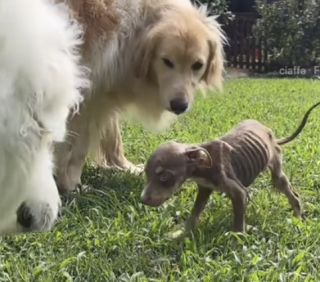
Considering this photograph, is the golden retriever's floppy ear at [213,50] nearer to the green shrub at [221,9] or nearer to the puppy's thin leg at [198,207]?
the puppy's thin leg at [198,207]

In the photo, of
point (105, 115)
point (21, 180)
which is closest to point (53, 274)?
point (21, 180)

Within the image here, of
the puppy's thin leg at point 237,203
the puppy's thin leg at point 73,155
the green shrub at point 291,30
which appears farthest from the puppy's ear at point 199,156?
the green shrub at point 291,30

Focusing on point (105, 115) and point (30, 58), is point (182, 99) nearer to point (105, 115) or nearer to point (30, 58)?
point (105, 115)

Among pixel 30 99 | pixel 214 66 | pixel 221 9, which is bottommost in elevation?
pixel 221 9

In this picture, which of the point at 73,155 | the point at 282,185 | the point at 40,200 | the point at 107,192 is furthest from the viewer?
the point at 73,155

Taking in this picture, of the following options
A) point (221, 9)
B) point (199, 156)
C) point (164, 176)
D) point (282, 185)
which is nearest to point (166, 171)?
point (164, 176)

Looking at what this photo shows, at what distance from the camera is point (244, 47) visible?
45.3 feet

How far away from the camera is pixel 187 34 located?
3.38 m

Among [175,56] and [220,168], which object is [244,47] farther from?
[220,168]

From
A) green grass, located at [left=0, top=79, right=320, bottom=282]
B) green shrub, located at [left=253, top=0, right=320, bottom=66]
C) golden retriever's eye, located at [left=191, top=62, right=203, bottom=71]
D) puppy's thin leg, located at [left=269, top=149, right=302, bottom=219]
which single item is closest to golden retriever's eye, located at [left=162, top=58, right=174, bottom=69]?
golden retriever's eye, located at [left=191, top=62, right=203, bottom=71]

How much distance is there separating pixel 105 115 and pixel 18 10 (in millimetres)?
2262

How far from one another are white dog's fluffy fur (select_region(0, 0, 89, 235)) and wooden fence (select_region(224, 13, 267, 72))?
1229cm

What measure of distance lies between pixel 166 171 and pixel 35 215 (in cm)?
91

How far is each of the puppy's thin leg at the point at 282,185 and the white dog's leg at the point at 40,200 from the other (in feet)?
4.52
